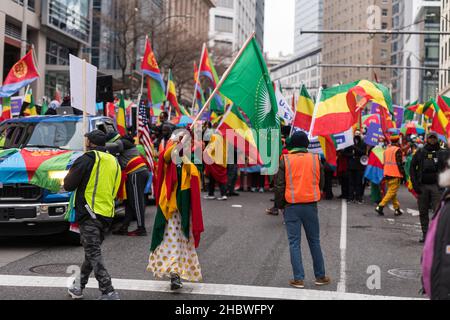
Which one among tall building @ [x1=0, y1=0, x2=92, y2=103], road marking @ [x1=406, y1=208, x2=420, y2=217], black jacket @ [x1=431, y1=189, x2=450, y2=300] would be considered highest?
tall building @ [x1=0, y1=0, x2=92, y2=103]

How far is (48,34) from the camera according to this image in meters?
33.5

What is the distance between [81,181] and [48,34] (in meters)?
28.9

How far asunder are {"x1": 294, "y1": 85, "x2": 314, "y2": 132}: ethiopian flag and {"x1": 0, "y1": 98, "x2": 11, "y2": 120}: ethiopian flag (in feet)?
23.5

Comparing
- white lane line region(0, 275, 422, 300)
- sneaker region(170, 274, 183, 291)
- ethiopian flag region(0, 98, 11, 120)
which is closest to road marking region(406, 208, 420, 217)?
white lane line region(0, 275, 422, 300)

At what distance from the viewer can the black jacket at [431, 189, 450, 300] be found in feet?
12.8

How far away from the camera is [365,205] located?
17109 mm

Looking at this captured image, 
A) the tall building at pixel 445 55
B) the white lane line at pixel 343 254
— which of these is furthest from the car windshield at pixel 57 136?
the tall building at pixel 445 55

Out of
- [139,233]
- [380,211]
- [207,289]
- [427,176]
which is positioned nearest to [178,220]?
[207,289]

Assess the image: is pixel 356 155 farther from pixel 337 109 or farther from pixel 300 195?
pixel 300 195

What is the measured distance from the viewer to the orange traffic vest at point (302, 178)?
7.51 metres

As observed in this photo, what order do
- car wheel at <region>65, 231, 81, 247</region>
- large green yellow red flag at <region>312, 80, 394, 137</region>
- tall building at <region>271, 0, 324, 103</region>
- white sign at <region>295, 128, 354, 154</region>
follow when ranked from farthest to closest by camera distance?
tall building at <region>271, 0, 324, 103</region>
white sign at <region>295, 128, 354, 154</region>
large green yellow red flag at <region>312, 80, 394, 137</region>
car wheel at <region>65, 231, 81, 247</region>

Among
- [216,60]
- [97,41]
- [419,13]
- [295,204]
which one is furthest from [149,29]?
[419,13]

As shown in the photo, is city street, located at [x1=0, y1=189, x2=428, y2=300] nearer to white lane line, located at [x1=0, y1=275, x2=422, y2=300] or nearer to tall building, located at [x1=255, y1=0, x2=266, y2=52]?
white lane line, located at [x1=0, y1=275, x2=422, y2=300]
